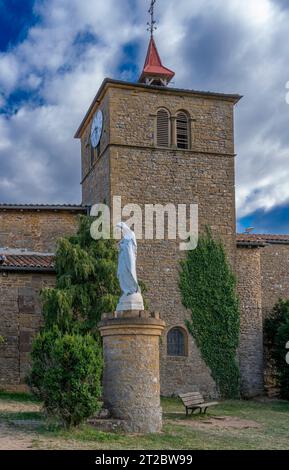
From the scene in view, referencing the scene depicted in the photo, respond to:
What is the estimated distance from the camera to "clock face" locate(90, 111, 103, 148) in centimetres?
2428

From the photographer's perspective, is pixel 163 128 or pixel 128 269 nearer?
pixel 128 269

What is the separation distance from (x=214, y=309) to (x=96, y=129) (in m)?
8.67

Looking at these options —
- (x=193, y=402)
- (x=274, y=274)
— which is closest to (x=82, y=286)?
(x=193, y=402)

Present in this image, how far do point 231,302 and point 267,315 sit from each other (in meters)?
3.68

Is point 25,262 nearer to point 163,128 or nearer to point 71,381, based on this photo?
point 163,128

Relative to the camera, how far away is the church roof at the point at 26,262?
822 inches

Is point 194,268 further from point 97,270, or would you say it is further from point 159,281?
→ point 97,270

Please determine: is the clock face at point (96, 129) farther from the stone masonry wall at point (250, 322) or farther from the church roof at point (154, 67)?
the stone masonry wall at point (250, 322)

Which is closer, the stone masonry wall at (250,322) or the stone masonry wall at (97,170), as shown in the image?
the stone masonry wall at (97,170)

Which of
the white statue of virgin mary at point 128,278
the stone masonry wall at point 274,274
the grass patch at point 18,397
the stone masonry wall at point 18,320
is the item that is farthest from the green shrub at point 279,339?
the white statue of virgin mary at point 128,278

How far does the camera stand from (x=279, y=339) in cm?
2295

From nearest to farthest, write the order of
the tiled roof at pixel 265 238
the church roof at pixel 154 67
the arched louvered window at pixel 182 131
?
the arched louvered window at pixel 182 131
the tiled roof at pixel 265 238
the church roof at pixel 154 67

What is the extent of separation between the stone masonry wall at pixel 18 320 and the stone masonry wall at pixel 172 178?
3854 mm

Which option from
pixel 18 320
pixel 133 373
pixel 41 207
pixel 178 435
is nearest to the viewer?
pixel 178 435
